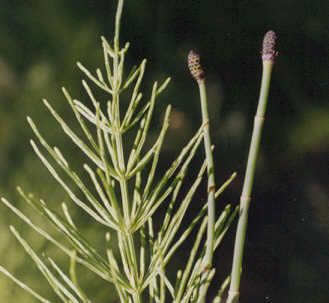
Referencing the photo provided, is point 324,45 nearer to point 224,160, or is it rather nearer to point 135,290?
point 224,160

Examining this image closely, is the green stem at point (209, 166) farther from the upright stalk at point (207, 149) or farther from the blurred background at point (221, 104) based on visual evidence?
the blurred background at point (221, 104)

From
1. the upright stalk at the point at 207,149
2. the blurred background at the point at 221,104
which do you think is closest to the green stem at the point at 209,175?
the upright stalk at the point at 207,149

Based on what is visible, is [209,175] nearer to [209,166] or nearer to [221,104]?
[209,166]

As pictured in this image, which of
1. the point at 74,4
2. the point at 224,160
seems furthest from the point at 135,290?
the point at 74,4

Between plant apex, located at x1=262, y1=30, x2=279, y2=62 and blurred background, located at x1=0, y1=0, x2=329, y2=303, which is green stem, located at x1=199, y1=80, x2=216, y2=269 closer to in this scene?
plant apex, located at x1=262, y1=30, x2=279, y2=62

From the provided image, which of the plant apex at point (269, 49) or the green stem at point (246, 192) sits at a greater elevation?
the plant apex at point (269, 49)

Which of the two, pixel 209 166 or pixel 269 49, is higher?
pixel 269 49

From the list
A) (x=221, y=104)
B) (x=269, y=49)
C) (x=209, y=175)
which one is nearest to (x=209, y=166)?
(x=209, y=175)

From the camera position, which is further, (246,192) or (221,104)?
(221,104)

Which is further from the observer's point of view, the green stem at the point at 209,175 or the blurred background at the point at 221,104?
the blurred background at the point at 221,104
